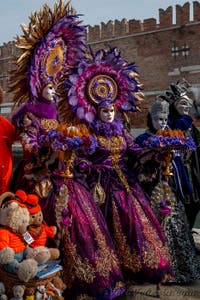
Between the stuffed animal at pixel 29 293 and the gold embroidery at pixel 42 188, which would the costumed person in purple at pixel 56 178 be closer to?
the gold embroidery at pixel 42 188

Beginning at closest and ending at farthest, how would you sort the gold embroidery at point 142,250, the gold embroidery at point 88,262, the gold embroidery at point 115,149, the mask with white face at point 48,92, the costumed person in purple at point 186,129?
1. the gold embroidery at point 88,262
2. the gold embroidery at point 142,250
3. the mask with white face at point 48,92
4. the gold embroidery at point 115,149
5. the costumed person in purple at point 186,129

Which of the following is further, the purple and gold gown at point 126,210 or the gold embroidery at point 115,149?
the gold embroidery at point 115,149

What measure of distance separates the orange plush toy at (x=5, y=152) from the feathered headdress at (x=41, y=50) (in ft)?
0.95

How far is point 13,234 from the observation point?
11.0 ft

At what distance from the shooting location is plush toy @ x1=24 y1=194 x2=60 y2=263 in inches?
135

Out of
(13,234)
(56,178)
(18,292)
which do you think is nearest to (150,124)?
(56,178)

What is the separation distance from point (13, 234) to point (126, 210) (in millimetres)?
1089

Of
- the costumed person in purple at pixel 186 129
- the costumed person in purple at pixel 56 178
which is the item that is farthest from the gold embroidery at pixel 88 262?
the costumed person in purple at pixel 186 129

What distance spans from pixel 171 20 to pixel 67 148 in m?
18.0

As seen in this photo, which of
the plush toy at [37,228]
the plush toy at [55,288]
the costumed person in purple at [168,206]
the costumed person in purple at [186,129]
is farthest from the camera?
the costumed person in purple at [186,129]

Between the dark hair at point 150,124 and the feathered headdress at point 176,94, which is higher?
the feathered headdress at point 176,94

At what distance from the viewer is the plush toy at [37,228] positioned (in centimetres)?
344

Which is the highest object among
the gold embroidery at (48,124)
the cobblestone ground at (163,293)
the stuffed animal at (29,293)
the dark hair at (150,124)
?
the gold embroidery at (48,124)

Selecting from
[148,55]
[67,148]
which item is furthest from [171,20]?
[67,148]
